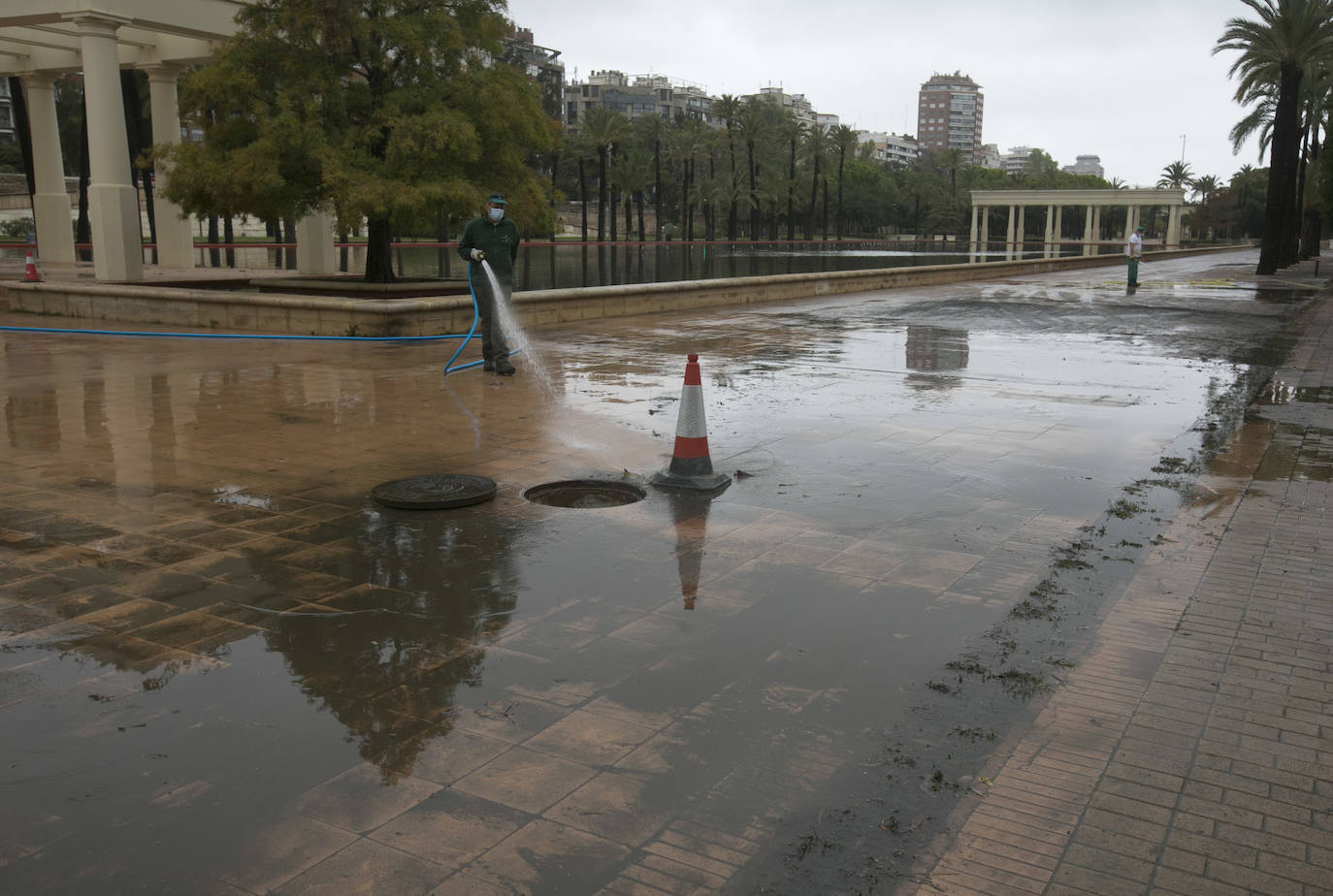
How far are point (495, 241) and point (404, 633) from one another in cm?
850

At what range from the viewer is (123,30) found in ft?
91.0

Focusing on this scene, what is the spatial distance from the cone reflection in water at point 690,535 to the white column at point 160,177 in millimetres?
24539

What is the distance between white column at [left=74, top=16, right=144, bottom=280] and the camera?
22812 mm

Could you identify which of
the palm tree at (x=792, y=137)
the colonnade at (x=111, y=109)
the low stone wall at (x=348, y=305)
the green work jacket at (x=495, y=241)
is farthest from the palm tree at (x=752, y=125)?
the green work jacket at (x=495, y=241)

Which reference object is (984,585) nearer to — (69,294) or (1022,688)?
(1022,688)

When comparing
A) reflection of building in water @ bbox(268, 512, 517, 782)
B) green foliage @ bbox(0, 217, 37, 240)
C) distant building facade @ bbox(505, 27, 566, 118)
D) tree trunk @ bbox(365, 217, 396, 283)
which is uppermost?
distant building facade @ bbox(505, 27, 566, 118)

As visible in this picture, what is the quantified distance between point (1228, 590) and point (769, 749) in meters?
2.99

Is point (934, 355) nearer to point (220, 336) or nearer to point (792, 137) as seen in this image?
point (220, 336)

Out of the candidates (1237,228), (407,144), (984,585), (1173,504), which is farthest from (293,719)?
(1237,228)

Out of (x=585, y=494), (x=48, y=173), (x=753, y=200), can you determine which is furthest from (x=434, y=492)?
(x=753, y=200)

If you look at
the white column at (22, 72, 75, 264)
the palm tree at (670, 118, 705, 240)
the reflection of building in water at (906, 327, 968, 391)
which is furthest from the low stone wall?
the palm tree at (670, 118, 705, 240)

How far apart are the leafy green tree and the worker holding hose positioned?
20.3 feet

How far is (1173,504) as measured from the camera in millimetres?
7105

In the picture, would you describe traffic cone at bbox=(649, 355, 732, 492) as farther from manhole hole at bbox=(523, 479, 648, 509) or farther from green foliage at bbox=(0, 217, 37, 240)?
green foliage at bbox=(0, 217, 37, 240)
